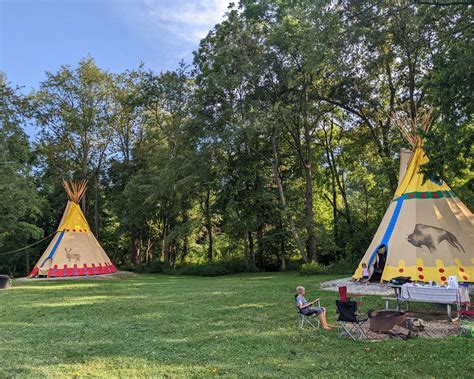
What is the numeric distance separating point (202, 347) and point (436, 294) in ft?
16.2

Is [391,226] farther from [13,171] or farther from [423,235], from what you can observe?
[13,171]

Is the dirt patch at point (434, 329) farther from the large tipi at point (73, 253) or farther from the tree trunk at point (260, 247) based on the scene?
the tree trunk at point (260, 247)

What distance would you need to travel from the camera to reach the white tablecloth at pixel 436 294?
26.5 ft

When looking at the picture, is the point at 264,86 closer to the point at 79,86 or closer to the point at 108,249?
the point at 79,86

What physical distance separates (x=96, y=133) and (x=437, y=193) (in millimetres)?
27072

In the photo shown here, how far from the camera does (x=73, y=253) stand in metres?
24.6

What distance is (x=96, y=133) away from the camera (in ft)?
111

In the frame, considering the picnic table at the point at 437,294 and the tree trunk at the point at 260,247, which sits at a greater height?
the tree trunk at the point at 260,247

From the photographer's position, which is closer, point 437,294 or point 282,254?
point 437,294

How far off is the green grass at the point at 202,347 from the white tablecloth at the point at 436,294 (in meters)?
1.56

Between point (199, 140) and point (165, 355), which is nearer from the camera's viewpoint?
point (165, 355)

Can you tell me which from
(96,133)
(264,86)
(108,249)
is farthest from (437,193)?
(108,249)

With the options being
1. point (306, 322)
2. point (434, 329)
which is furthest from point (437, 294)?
point (306, 322)

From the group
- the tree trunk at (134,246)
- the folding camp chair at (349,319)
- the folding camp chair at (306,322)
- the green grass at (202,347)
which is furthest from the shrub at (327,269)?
the tree trunk at (134,246)
